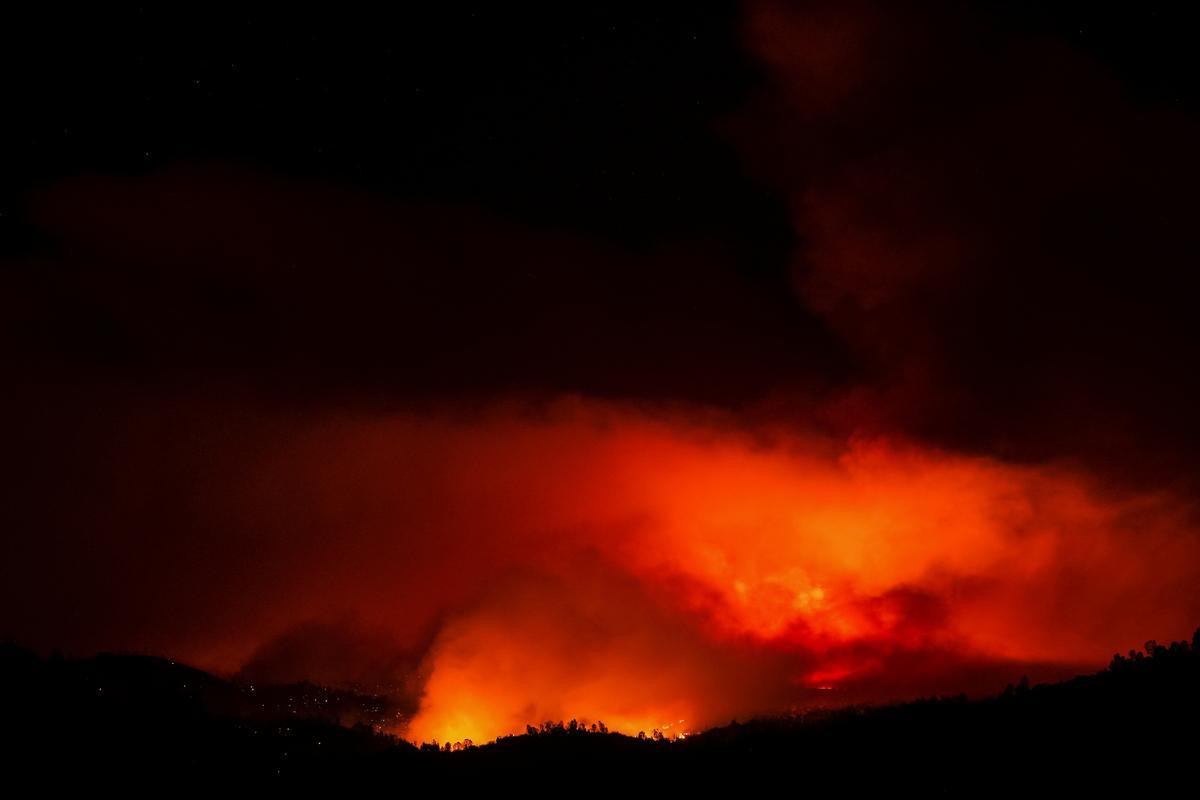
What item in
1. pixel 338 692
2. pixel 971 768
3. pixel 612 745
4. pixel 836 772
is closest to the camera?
pixel 971 768

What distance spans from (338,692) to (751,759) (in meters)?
45.2

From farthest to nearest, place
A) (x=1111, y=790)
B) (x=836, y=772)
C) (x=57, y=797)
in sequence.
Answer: (x=57, y=797)
(x=836, y=772)
(x=1111, y=790)

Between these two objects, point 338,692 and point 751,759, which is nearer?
point 751,759

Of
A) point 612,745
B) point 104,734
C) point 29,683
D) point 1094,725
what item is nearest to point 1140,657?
point 1094,725

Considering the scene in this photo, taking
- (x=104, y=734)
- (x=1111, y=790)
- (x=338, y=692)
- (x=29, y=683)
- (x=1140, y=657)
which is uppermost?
(x=338, y=692)

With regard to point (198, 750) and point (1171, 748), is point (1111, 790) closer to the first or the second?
point (1171, 748)

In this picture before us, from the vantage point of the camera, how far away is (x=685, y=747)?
25.4 m

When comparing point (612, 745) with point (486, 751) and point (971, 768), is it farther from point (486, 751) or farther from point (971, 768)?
point (971, 768)

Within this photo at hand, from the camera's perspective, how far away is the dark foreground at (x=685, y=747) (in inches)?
675

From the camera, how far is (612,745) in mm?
27938

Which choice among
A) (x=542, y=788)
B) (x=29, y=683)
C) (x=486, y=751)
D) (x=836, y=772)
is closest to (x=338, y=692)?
(x=29, y=683)

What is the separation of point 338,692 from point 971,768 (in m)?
50.4

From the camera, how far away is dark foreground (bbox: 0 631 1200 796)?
17156 mm

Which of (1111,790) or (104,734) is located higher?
(104,734)
